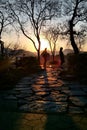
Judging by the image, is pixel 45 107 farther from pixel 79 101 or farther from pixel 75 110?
pixel 79 101

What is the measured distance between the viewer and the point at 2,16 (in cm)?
3103

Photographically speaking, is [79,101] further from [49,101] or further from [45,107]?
[45,107]

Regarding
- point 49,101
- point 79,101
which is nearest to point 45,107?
point 49,101

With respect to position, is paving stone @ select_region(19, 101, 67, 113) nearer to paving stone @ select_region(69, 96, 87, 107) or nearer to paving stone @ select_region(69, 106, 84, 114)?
paving stone @ select_region(69, 106, 84, 114)

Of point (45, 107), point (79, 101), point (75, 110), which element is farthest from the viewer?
point (79, 101)

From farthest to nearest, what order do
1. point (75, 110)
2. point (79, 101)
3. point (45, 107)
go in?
point (79, 101) < point (45, 107) < point (75, 110)

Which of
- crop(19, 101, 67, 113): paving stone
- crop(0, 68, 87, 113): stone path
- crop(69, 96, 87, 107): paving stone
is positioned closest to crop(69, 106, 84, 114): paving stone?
crop(0, 68, 87, 113): stone path

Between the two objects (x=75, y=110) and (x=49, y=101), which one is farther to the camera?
(x=49, y=101)

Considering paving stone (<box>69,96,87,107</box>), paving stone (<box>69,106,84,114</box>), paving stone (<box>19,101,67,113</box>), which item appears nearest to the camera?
paving stone (<box>69,106,84,114</box>)

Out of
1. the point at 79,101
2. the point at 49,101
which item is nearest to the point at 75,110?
the point at 79,101

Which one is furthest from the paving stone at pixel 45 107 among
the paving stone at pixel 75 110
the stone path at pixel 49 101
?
the paving stone at pixel 75 110

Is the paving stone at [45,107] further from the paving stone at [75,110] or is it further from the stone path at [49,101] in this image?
the paving stone at [75,110]


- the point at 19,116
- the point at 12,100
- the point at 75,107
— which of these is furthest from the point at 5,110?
the point at 75,107

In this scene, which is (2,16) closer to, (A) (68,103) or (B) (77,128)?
(A) (68,103)
